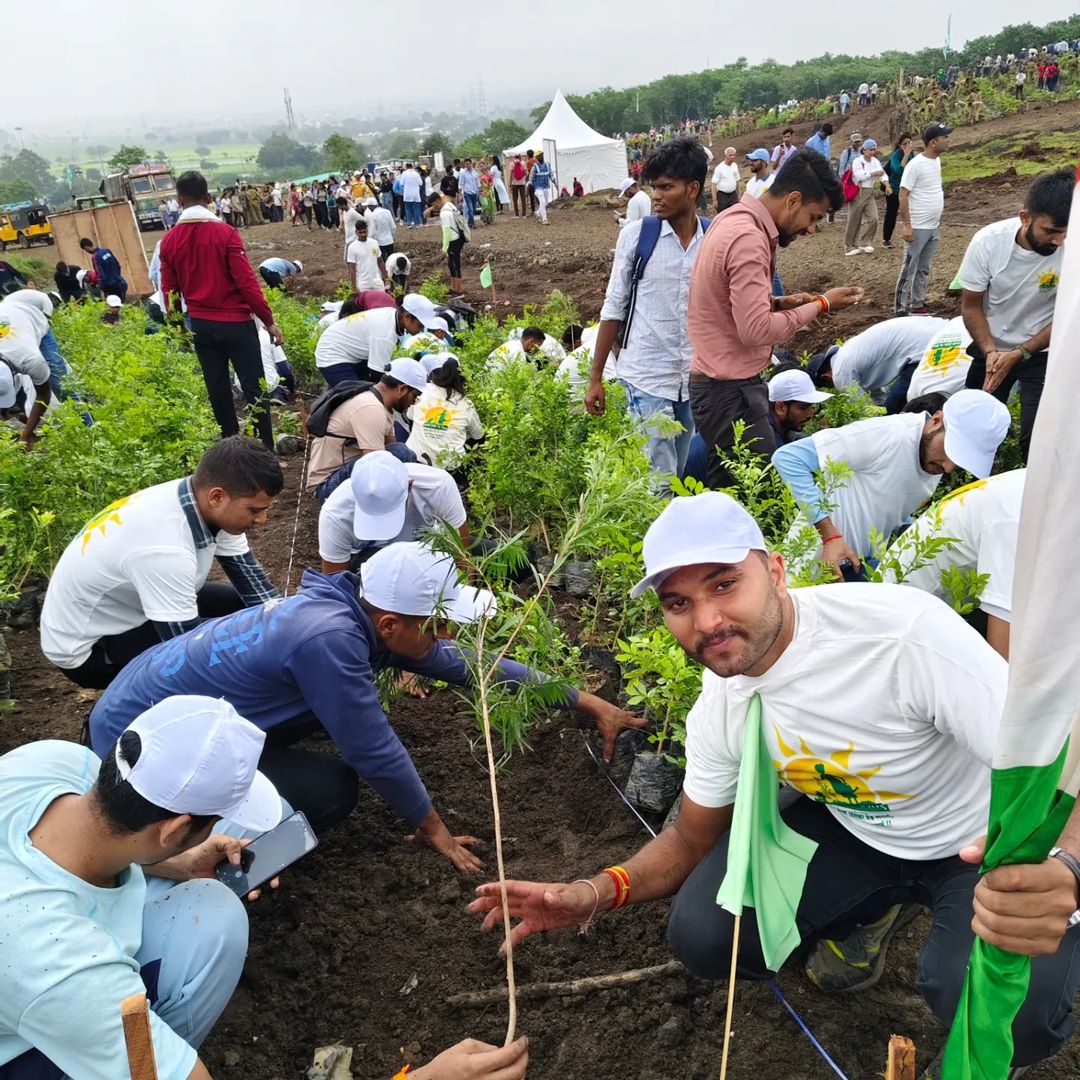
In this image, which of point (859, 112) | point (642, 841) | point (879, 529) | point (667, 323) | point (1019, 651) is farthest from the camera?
point (859, 112)

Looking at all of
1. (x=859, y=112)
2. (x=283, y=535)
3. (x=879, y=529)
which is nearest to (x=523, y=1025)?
(x=879, y=529)

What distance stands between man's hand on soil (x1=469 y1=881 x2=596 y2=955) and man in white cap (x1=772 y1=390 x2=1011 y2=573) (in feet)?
5.28

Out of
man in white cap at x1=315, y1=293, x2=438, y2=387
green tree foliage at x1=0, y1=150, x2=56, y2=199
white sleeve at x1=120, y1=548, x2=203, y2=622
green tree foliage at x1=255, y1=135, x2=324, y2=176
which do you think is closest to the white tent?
man in white cap at x1=315, y1=293, x2=438, y2=387

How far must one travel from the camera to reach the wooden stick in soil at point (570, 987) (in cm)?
250

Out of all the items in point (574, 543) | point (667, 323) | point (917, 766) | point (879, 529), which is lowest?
point (879, 529)

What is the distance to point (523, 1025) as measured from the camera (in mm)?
2463

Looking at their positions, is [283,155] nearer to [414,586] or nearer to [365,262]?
[365,262]

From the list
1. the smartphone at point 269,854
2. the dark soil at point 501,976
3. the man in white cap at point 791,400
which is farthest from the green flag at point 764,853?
the man in white cap at point 791,400

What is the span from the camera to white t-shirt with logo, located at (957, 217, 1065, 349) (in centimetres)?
432

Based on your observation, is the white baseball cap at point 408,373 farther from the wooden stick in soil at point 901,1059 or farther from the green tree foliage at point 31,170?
the green tree foliage at point 31,170

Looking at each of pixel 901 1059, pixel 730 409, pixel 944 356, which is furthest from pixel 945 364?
pixel 901 1059

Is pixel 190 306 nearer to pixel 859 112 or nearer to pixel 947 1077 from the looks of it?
pixel 947 1077

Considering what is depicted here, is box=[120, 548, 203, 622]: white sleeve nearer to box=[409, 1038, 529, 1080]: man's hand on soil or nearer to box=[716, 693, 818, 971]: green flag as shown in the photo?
box=[409, 1038, 529, 1080]: man's hand on soil

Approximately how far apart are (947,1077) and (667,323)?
136 inches
